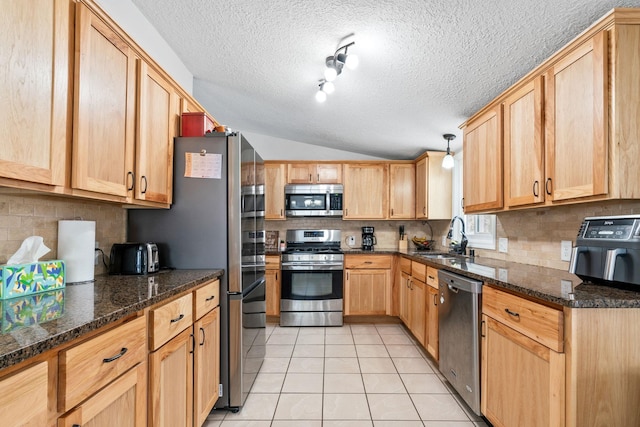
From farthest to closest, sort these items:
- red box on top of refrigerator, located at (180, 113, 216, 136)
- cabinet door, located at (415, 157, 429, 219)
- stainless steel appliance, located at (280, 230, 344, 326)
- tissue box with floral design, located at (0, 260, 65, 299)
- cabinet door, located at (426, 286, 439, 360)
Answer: cabinet door, located at (415, 157, 429, 219) → stainless steel appliance, located at (280, 230, 344, 326) → cabinet door, located at (426, 286, 439, 360) → red box on top of refrigerator, located at (180, 113, 216, 136) → tissue box with floral design, located at (0, 260, 65, 299)

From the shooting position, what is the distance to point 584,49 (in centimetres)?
151

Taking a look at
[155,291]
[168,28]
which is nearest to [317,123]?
[168,28]

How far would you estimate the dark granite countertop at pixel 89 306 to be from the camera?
737 mm

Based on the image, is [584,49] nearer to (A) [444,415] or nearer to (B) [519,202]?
(B) [519,202]

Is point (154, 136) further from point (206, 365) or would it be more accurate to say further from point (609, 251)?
point (609, 251)

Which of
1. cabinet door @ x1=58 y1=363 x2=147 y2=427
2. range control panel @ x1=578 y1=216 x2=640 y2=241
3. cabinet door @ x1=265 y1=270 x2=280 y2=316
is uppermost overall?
range control panel @ x1=578 y1=216 x2=640 y2=241

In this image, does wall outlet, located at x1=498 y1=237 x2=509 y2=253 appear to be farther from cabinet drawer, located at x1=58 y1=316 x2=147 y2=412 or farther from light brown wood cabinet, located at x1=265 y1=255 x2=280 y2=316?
cabinet drawer, located at x1=58 y1=316 x2=147 y2=412

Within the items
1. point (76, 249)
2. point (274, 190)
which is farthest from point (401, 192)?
point (76, 249)

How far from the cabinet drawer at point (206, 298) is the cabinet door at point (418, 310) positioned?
6.06 ft

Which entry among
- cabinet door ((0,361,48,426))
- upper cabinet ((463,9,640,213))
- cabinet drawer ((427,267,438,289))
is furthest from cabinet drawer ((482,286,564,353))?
cabinet door ((0,361,48,426))

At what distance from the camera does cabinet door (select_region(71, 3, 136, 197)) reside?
128cm

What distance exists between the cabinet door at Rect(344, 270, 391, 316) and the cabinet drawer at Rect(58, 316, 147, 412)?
2.93 meters

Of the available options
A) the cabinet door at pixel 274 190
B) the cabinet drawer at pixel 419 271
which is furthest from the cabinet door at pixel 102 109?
the cabinet door at pixel 274 190

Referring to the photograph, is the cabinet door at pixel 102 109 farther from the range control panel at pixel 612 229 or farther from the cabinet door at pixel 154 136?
the range control panel at pixel 612 229
